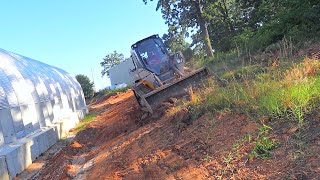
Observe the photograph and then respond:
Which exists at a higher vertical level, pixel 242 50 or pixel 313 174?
pixel 242 50

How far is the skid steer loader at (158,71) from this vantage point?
12562mm

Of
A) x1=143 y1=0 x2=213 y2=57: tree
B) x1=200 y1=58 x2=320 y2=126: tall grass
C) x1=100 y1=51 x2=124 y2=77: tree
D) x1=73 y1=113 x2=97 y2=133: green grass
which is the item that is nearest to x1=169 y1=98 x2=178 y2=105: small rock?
x1=200 y1=58 x2=320 y2=126: tall grass

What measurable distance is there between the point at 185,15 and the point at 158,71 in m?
22.7

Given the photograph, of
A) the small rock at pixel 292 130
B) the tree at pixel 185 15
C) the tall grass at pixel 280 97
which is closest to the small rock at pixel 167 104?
the tall grass at pixel 280 97

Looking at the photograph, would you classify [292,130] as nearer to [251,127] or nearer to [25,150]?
[251,127]

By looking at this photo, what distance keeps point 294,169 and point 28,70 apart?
15244mm

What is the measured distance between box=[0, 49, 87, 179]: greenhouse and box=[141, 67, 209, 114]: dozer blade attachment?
160 inches

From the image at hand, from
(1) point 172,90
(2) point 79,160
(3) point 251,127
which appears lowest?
(2) point 79,160

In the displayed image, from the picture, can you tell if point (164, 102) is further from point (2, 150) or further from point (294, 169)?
point (294, 169)

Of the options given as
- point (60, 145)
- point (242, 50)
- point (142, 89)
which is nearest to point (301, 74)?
point (142, 89)

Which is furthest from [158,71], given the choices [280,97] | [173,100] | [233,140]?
[233,140]

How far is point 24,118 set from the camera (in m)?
13.4

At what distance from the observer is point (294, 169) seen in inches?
181

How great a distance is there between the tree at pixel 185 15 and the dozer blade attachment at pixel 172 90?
21494 mm
